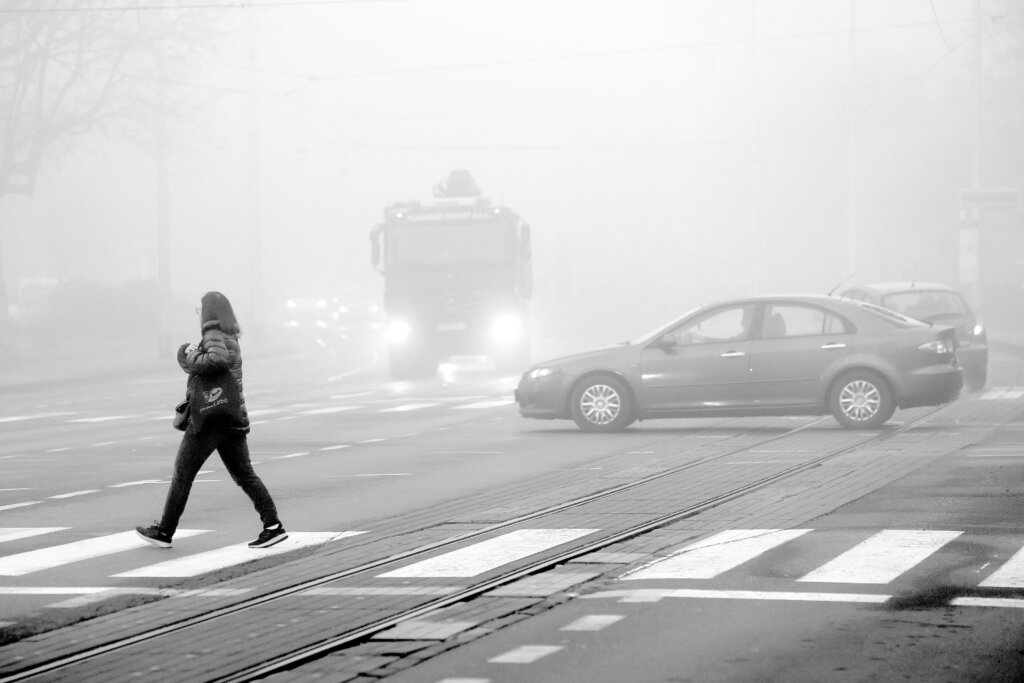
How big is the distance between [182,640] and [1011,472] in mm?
7612

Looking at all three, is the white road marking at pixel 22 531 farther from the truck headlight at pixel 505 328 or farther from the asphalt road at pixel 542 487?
the truck headlight at pixel 505 328

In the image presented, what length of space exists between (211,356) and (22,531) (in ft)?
7.30

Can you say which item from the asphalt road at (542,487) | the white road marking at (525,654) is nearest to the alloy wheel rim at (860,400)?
the asphalt road at (542,487)

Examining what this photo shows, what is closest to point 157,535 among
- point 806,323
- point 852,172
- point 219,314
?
point 219,314

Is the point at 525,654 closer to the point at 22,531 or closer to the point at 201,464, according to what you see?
the point at 201,464

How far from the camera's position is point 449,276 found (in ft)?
104

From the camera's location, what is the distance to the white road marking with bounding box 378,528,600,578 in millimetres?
9141

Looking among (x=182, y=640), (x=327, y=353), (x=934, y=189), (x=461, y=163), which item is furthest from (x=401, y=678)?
(x=461, y=163)

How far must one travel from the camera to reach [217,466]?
52.2 ft

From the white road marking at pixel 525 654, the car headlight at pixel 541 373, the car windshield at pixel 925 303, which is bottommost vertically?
the white road marking at pixel 525 654

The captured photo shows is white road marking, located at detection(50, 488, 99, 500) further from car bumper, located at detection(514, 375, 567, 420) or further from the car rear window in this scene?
the car rear window

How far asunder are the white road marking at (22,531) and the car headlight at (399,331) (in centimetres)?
2036

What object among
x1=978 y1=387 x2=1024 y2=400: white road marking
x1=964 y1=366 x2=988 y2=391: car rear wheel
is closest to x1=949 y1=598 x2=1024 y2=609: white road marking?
x1=978 y1=387 x2=1024 y2=400: white road marking

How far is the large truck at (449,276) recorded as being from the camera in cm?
3177
